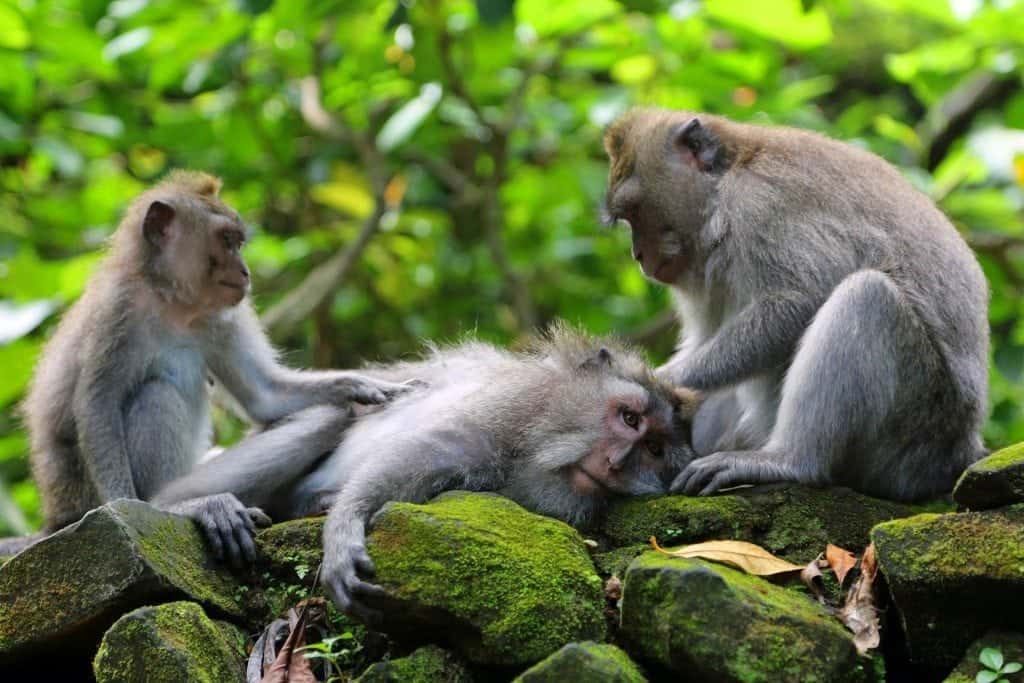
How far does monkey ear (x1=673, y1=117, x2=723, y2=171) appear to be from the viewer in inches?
225

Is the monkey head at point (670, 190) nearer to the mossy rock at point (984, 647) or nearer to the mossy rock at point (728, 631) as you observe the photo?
the mossy rock at point (728, 631)

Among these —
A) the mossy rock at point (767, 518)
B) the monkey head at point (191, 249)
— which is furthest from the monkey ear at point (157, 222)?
the mossy rock at point (767, 518)

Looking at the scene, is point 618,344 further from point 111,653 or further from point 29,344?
point 29,344

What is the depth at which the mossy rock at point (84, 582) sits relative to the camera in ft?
13.3

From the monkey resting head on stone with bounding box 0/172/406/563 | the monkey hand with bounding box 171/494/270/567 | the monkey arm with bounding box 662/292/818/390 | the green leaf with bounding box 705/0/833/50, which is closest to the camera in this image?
the monkey hand with bounding box 171/494/270/567

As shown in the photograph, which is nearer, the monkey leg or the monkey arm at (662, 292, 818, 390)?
the monkey leg

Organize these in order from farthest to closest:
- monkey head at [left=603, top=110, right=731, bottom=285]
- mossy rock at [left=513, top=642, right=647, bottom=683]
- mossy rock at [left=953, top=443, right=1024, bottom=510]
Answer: monkey head at [left=603, top=110, right=731, bottom=285] < mossy rock at [left=953, top=443, right=1024, bottom=510] < mossy rock at [left=513, top=642, right=647, bottom=683]

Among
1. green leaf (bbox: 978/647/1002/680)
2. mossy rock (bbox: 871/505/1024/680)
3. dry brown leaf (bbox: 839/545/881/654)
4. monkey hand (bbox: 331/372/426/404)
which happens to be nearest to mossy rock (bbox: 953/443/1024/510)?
mossy rock (bbox: 871/505/1024/680)

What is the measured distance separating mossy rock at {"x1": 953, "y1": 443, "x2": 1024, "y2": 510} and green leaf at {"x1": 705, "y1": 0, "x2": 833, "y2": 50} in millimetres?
4128

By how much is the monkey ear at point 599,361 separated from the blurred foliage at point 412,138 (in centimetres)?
186

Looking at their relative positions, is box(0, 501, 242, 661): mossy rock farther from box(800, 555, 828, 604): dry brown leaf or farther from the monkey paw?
box(800, 555, 828, 604): dry brown leaf

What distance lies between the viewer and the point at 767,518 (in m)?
4.53

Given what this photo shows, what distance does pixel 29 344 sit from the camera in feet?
25.4

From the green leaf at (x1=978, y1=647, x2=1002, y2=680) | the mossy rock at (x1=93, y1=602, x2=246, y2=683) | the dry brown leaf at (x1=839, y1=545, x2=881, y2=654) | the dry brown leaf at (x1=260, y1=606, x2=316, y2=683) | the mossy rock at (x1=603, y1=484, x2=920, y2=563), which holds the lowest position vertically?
the mossy rock at (x1=603, y1=484, x2=920, y2=563)
